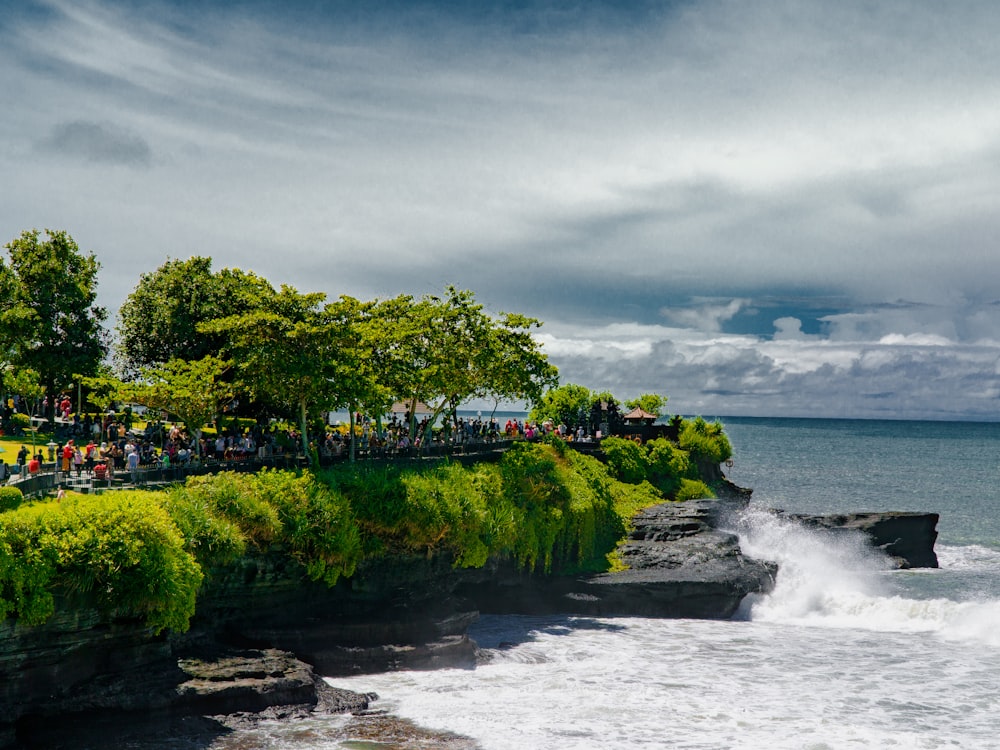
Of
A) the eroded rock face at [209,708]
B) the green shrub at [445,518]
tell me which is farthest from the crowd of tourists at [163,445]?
the eroded rock face at [209,708]

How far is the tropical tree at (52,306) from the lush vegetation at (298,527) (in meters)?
18.3

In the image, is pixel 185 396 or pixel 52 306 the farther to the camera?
pixel 52 306

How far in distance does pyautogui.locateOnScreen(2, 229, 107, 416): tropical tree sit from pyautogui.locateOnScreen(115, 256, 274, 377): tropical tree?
2.45 m

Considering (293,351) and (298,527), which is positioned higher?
(293,351)

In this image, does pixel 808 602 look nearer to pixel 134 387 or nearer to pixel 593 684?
pixel 593 684

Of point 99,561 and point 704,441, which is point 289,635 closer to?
point 99,561

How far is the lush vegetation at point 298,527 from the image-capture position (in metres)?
21.0

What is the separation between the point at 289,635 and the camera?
27875 mm

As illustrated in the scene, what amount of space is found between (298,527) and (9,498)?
8677 millimetres

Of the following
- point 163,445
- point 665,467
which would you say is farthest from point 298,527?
point 665,467

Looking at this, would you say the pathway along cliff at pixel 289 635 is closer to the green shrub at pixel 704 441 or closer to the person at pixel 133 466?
the person at pixel 133 466

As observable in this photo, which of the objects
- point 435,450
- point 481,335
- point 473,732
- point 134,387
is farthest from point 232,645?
point 481,335

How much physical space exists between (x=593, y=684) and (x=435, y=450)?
16259mm

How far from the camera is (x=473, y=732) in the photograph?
75.9 ft
